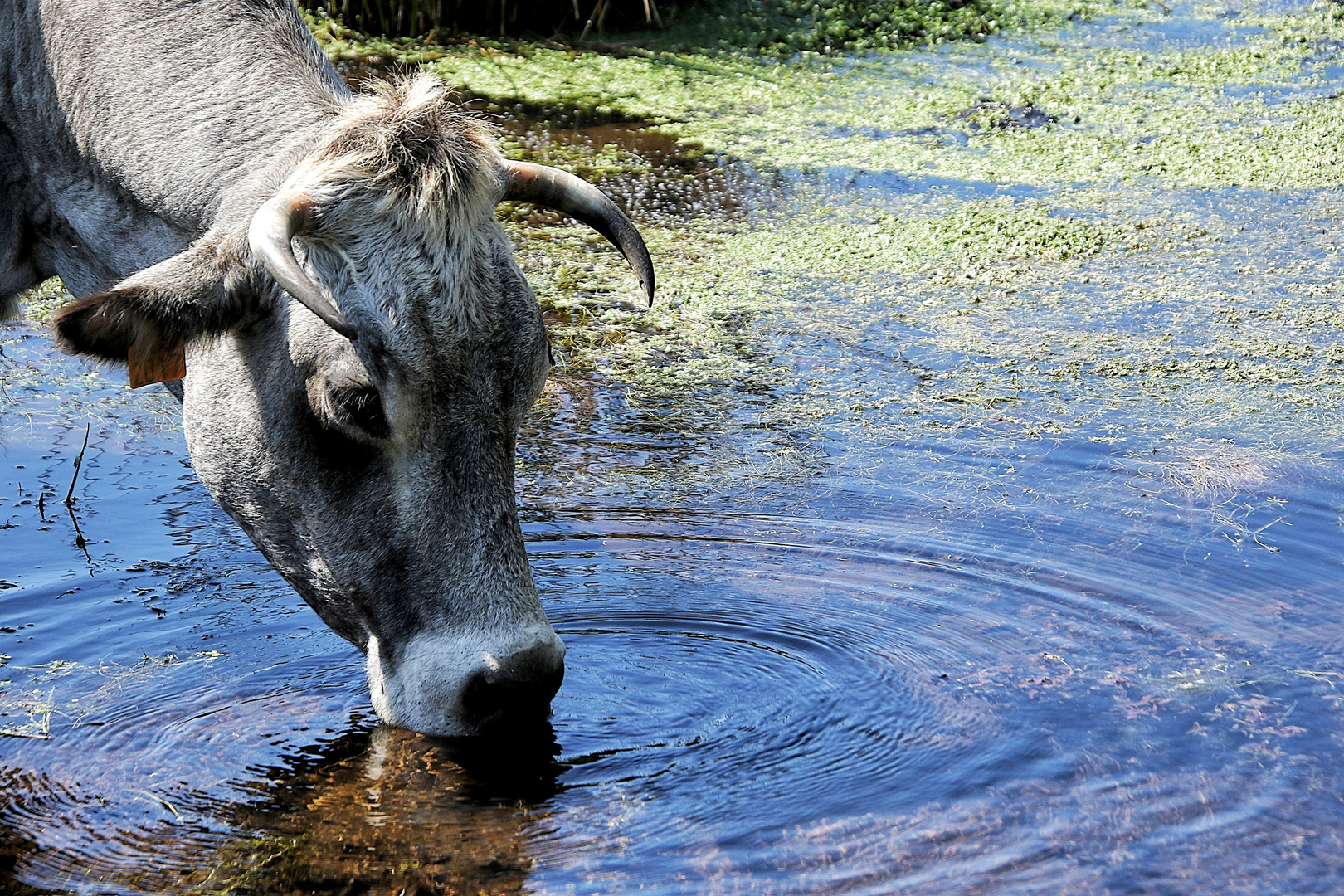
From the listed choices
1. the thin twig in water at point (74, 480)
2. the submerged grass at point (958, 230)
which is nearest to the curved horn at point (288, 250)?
the thin twig in water at point (74, 480)

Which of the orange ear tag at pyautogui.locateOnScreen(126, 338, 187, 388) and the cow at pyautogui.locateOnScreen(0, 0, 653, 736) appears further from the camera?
the orange ear tag at pyautogui.locateOnScreen(126, 338, 187, 388)

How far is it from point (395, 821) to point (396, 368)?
3.09 feet

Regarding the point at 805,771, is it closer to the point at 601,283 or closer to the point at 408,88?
the point at 408,88

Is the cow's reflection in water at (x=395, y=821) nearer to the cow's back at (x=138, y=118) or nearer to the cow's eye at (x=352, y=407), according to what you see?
the cow's eye at (x=352, y=407)

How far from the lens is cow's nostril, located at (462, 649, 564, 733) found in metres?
2.89

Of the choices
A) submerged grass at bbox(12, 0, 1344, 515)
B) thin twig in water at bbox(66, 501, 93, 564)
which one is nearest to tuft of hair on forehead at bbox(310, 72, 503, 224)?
thin twig in water at bbox(66, 501, 93, 564)

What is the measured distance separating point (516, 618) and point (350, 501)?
0.42 m

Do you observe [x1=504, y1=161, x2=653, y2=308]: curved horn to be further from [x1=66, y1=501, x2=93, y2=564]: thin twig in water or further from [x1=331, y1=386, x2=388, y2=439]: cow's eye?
[x1=66, y1=501, x2=93, y2=564]: thin twig in water

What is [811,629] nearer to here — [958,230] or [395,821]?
[395,821]

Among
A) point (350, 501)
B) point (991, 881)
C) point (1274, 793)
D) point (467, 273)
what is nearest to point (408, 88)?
point (467, 273)

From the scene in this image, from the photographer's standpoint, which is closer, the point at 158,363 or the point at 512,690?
the point at 512,690

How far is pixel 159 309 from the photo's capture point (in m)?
2.99

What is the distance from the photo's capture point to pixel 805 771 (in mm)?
3266

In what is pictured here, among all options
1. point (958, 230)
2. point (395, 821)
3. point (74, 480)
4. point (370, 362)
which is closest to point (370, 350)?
point (370, 362)
